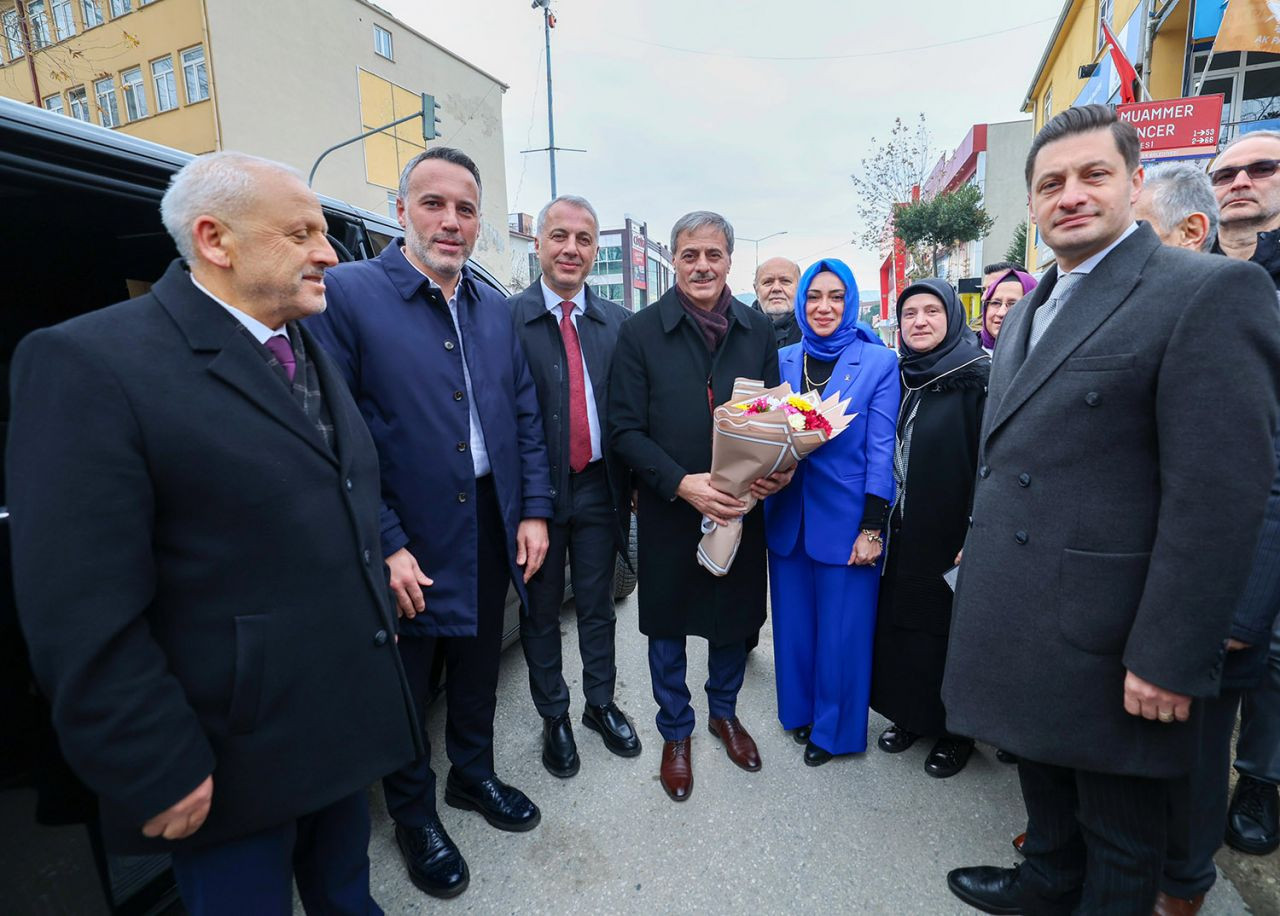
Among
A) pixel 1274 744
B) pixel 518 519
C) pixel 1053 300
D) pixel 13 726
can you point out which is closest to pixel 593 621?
pixel 518 519

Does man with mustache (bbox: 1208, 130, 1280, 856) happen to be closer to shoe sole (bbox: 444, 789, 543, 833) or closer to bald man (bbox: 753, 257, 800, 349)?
shoe sole (bbox: 444, 789, 543, 833)

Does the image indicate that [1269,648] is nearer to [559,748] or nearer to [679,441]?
[679,441]

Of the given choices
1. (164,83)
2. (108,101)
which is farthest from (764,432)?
(108,101)

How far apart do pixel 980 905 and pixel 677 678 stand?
126cm

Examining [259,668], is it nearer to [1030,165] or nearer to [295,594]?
[295,594]

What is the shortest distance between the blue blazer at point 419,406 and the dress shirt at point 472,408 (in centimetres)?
2

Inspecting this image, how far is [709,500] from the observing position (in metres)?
2.45

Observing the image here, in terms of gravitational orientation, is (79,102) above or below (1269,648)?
above

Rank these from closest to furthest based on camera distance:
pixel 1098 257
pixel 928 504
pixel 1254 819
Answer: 1. pixel 1098 257
2. pixel 1254 819
3. pixel 928 504

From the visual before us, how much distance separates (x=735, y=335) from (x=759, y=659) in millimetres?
2013

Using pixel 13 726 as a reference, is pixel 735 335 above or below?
above

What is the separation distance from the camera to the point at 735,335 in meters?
2.71

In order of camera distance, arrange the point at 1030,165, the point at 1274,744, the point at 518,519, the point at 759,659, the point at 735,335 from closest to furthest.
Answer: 1. the point at 1030,165
2. the point at 1274,744
3. the point at 518,519
4. the point at 735,335
5. the point at 759,659

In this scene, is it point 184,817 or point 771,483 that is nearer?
point 184,817
